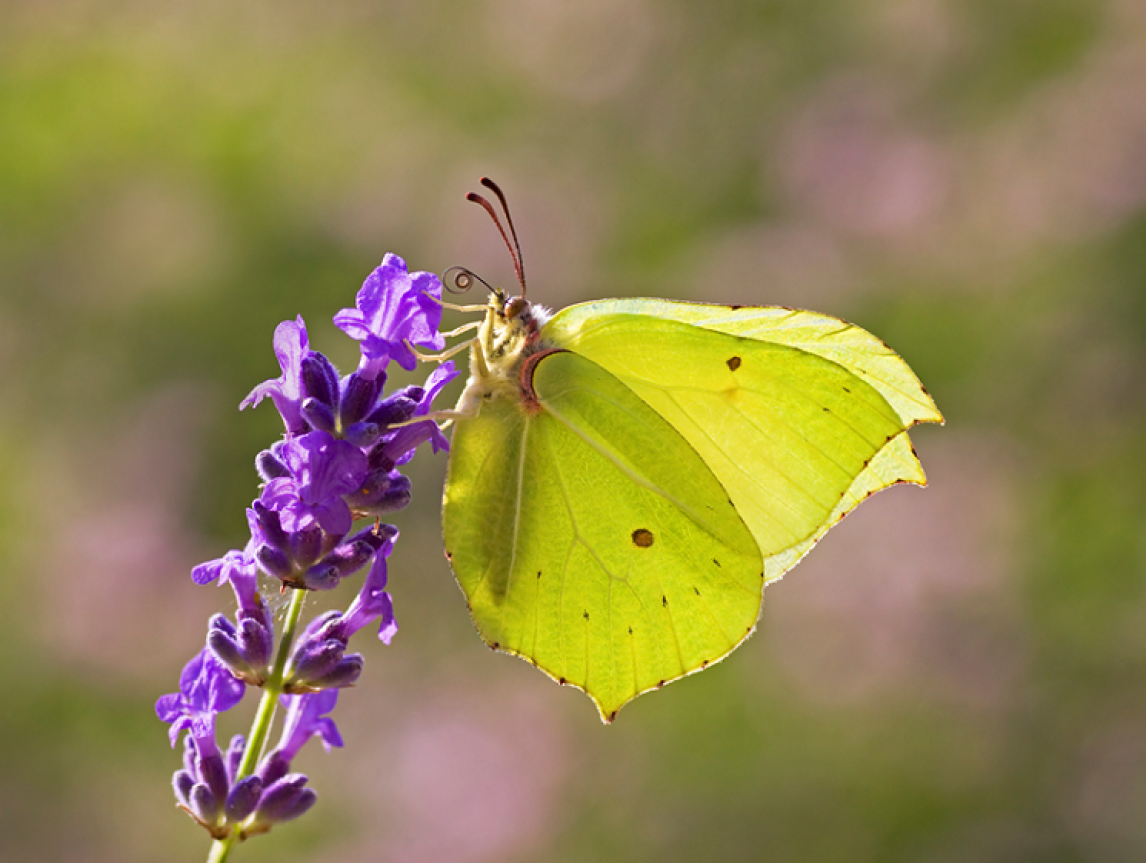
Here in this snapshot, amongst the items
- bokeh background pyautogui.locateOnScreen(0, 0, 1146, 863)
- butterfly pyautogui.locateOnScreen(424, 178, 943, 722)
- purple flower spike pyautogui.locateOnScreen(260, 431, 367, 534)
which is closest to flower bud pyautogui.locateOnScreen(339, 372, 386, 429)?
purple flower spike pyautogui.locateOnScreen(260, 431, 367, 534)

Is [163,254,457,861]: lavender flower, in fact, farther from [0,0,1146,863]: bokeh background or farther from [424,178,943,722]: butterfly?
[0,0,1146,863]: bokeh background

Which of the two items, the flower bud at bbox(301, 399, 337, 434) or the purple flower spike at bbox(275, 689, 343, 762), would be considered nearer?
the flower bud at bbox(301, 399, 337, 434)

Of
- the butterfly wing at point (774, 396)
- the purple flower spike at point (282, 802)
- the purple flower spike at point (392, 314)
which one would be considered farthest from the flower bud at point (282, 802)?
the butterfly wing at point (774, 396)

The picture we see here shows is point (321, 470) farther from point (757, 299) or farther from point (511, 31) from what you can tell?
point (511, 31)

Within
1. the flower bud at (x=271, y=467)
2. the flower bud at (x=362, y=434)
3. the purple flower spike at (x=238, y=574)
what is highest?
the flower bud at (x=362, y=434)

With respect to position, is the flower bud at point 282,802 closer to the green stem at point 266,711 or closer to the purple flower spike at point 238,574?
the green stem at point 266,711

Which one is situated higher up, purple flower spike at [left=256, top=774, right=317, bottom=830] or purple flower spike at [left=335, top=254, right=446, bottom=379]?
purple flower spike at [left=335, top=254, right=446, bottom=379]
